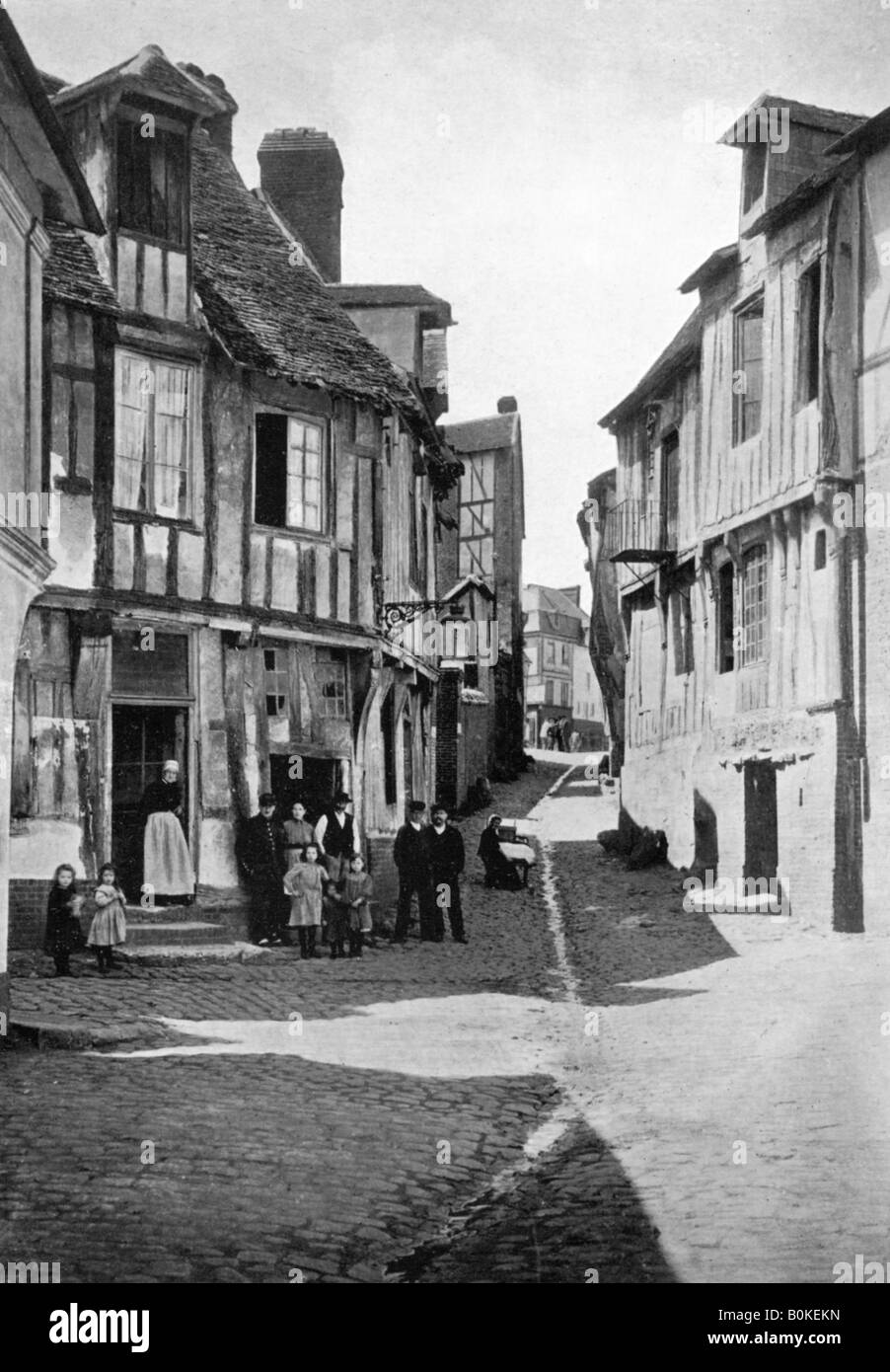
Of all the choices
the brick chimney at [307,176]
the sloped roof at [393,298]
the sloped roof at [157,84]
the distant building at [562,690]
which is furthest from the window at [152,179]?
the distant building at [562,690]

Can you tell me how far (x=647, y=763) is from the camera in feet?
54.7

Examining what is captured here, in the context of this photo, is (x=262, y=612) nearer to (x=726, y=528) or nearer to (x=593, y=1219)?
(x=726, y=528)

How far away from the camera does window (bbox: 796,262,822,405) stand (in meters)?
10.7

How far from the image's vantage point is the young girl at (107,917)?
934 cm

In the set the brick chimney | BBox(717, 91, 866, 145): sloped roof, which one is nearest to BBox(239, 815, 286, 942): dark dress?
the brick chimney

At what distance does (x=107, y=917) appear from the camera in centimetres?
952

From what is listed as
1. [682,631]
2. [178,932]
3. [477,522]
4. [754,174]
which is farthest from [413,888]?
[477,522]

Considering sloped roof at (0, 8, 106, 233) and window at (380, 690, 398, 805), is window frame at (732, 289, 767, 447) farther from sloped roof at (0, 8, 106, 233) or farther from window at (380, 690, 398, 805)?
sloped roof at (0, 8, 106, 233)

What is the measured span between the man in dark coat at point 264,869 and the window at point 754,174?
5657 mm

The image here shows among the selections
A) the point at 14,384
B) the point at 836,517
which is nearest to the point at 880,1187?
the point at 14,384

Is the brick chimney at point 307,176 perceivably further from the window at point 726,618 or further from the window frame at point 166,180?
the window at point 726,618

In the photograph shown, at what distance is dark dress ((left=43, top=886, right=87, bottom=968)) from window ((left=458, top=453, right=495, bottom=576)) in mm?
10027

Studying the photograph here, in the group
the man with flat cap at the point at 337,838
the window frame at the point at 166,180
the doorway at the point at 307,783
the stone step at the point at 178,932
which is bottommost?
the stone step at the point at 178,932

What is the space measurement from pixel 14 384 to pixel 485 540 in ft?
40.2
